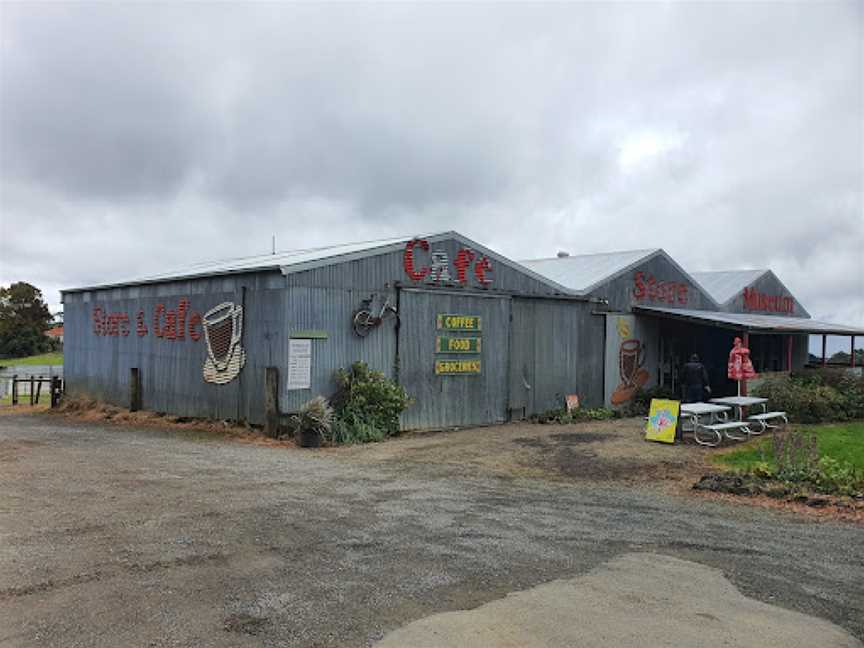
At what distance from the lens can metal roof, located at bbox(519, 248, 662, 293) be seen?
845 inches

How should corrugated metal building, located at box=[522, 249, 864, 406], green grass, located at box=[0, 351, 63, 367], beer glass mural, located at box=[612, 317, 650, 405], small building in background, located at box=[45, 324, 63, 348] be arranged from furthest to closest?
small building in background, located at box=[45, 324, 63, 348], green grass, located at box=[0, 351, 63, 367], beer glass mural, located at box=[612, 317, 650, 405], corrugated metal building, located at box=[522, 249, 864, 406]

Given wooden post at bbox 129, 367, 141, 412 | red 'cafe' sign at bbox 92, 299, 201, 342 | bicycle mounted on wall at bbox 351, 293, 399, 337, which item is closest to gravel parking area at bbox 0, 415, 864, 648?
bicycle mounted on wall at bbox 351, 293, 399, 337

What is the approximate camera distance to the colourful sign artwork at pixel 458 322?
1661 cm

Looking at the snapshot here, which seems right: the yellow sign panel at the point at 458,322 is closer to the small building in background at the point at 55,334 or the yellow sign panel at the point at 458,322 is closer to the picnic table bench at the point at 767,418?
the picnic table bench at the point at 767,418

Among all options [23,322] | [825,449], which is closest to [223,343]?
[825,449]

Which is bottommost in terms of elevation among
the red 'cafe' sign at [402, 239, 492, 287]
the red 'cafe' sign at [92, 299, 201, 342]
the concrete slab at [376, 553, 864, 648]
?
the concrete slab at [376, 553, 864, 648]

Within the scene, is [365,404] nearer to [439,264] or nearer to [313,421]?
[313,421]

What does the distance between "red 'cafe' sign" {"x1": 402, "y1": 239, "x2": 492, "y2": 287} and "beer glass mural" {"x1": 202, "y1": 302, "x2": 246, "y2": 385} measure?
396 cm

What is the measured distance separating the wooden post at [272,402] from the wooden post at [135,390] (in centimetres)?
680

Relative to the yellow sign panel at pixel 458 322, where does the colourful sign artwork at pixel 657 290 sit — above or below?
above

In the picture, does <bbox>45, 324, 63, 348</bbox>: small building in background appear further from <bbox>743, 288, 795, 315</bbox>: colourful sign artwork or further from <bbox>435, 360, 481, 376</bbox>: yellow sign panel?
<bbox>743, 288, 795, 315</bbox>: colourful sign artwork

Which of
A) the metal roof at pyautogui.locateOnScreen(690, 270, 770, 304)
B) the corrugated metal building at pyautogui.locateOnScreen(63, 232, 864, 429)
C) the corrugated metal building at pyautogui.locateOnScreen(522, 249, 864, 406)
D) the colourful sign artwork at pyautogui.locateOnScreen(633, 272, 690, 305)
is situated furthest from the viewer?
Result: the metal roof at pyautogui.locateOnScreen(690, 270, 770, 304)

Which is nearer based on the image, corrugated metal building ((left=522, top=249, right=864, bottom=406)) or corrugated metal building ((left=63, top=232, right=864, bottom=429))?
corrugated metal building ((left=63, top=232, right=864, bottom=429))

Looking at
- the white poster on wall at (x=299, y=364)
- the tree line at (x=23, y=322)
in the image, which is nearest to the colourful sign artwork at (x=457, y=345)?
the white poster on wall at (x=299, y=364)
